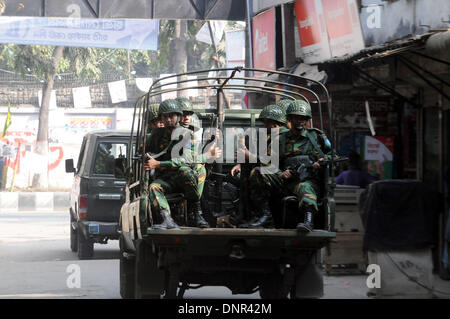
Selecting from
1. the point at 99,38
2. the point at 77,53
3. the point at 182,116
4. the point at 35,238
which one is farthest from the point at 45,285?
the point at 77,53

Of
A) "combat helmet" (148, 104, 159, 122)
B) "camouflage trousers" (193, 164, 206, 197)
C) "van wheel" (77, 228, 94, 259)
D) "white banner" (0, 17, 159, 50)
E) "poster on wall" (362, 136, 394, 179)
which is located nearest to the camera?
"camouflage trousers" (193, 164, 206, 197)

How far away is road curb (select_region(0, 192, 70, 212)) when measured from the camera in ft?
92.8

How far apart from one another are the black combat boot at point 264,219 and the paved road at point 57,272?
9.10ft

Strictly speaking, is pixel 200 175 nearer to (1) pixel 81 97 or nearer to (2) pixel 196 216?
(2) pixel 196 216

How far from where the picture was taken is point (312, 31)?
15.8m

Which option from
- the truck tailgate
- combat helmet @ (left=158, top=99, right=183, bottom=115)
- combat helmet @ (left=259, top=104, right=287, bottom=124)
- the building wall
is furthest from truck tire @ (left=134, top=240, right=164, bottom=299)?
the building wall

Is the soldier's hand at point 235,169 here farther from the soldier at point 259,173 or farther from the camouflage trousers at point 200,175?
the camouflage trousers at point 200,175

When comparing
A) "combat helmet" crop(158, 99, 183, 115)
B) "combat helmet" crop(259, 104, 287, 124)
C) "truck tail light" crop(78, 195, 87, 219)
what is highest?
"combat helmet" crop(158, 99, 183, 115)

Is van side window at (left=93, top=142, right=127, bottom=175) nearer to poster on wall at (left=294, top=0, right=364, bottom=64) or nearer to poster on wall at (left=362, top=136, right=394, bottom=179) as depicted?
poster on wall at (left=362, top=136, right=394, bottom=179)

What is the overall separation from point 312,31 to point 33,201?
619 inches

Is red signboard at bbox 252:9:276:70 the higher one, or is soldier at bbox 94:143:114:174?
red signboard at bbox 252:9:276:70

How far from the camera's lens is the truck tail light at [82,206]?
1349cm
